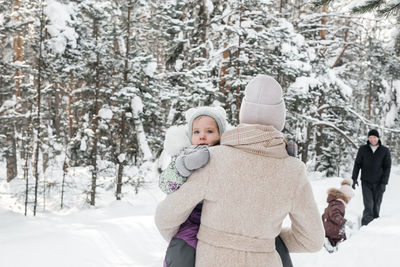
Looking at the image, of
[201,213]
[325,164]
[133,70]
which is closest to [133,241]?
[201,213]

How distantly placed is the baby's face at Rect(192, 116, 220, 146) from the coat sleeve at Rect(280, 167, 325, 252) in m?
0.65

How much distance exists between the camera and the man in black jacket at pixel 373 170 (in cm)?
744

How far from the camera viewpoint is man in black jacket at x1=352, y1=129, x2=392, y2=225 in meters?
7.44

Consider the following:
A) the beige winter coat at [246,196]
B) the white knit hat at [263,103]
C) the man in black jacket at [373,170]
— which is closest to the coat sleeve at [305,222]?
the beige winter coat at [246,196]

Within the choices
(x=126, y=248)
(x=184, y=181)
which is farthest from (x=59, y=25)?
(x=184, y=181)

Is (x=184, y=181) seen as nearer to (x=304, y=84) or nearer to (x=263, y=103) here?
(x=263, y=103)

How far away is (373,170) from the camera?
7.47 metres

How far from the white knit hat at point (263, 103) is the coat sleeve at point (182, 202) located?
1.24 feet

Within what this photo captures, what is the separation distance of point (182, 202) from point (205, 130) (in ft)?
2.03

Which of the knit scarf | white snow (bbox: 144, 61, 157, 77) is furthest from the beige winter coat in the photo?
white snow (bbox: 144, 61, 157, 77)

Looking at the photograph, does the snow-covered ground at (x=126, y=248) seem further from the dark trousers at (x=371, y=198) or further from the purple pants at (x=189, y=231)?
the purple pants at (x=189, y=231)

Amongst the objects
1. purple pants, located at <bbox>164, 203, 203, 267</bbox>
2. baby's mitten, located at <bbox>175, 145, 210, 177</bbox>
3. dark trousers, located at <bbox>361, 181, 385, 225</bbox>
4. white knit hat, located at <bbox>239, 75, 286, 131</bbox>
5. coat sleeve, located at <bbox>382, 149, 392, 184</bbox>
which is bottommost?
dark trousers, located at <bbox>361, 181, 385, 225</bbox>

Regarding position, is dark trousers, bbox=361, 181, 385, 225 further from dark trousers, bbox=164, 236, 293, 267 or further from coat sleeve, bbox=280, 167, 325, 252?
dark trousers, bbox=164, 236, 293, 267

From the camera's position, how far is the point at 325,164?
2072 cm
